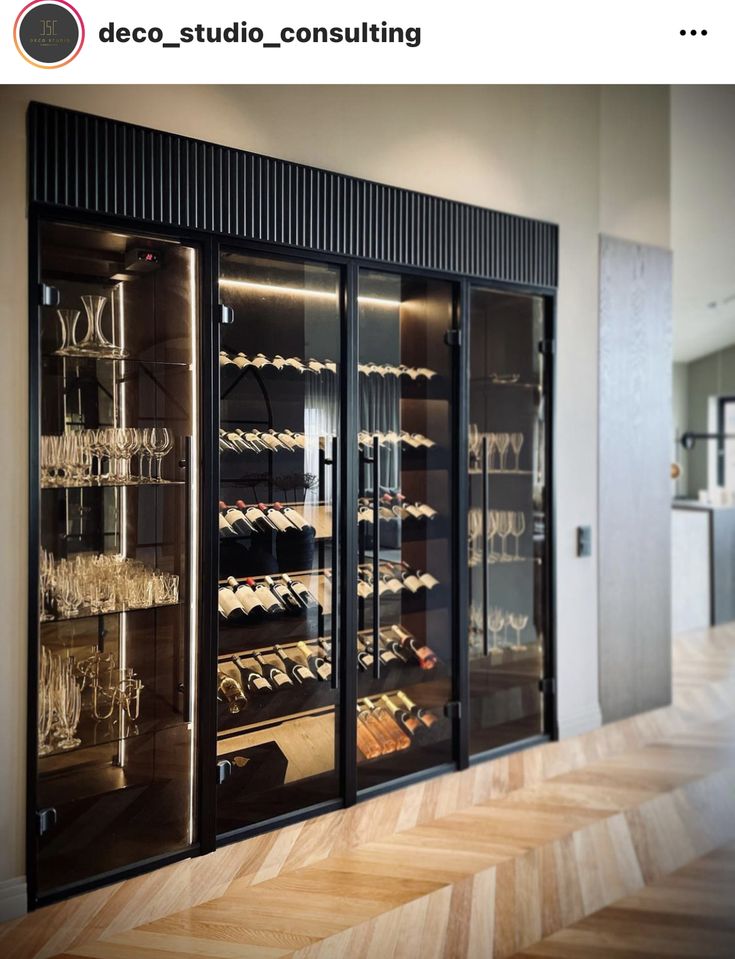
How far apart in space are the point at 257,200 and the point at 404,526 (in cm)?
140

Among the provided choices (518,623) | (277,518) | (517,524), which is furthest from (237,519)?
(518,623)

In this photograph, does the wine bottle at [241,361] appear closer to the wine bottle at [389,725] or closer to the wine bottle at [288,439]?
the wine bottle at [288,439]

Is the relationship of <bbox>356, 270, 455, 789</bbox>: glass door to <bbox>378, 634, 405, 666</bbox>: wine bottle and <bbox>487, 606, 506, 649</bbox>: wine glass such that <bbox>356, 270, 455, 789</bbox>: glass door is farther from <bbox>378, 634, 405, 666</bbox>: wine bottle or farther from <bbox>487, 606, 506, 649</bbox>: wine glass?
<bbox>487, 606, 506, 649</bbox>: wine glass

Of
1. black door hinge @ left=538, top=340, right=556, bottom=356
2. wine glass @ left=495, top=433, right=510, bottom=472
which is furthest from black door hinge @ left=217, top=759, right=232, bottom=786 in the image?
black door hinge @ left=538, top=340, right=556, bottom=356

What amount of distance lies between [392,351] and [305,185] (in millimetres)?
724

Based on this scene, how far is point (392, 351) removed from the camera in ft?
10.6

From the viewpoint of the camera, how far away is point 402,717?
334 cm

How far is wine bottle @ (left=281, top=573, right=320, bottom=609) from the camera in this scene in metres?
2.98

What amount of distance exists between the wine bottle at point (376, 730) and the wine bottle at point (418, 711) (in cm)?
14

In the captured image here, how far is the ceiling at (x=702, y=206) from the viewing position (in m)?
4.23

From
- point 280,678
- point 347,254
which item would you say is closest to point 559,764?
point 280,678

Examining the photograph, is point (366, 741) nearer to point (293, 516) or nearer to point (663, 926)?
point (293, 516)
